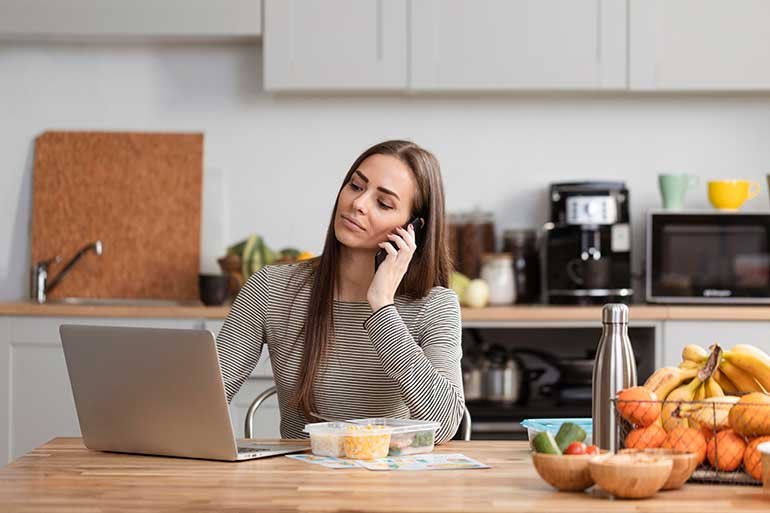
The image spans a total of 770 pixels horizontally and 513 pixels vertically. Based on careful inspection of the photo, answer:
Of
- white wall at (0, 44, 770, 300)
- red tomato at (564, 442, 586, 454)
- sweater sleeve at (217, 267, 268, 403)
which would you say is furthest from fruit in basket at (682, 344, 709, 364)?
white wall at (0, 44, 770, 300)

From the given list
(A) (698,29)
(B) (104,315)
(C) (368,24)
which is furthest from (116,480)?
(A) (698,29)

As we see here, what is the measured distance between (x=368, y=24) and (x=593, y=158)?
0.98 m

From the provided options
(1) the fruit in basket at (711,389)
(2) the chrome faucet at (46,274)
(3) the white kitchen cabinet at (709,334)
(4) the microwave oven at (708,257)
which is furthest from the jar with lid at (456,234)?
(1) the fruit in basket at (711,389)

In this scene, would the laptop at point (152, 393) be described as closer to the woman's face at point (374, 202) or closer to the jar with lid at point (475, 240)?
the woman's face at point (374, 202)

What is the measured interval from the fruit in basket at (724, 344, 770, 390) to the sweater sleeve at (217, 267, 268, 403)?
0.96 m

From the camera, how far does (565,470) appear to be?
1497 millimetres

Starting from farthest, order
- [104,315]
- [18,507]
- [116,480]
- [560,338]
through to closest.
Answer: [560,338] < [104,315] < [116,480] < [18,507]

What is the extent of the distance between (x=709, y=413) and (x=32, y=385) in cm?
267

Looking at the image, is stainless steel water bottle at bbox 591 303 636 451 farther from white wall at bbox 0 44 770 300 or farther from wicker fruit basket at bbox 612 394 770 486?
white wall at bbox 0 44 770 300

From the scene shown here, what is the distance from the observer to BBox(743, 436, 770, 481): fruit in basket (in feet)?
5.09

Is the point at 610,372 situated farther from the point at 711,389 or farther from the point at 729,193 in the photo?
the point at 729,193

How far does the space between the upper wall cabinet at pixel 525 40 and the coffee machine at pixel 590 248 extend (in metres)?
0.38

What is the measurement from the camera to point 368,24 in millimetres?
3896

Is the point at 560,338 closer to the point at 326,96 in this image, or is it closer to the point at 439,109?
the point at 439,109
